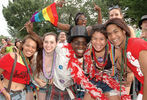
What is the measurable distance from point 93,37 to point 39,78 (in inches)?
52.3

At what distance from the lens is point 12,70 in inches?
102

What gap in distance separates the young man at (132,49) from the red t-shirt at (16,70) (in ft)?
5.52

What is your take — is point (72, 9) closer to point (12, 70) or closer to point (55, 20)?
point (55, 20)

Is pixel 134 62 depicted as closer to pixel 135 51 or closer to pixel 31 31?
pixel 135 51

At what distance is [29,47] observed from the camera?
299 cm

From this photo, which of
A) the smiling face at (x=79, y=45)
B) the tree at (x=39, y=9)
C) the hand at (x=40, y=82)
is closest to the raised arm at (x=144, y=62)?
the smiling face at (x=79, y=45)

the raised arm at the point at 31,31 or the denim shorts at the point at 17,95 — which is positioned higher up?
the raised arm at the point at 31,31

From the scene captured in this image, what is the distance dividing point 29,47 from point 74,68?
1006mm

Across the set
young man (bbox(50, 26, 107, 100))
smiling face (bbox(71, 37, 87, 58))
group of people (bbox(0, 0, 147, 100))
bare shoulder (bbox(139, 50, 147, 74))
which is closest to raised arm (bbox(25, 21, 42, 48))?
group of people (bbox(0, 0, 147, 100))

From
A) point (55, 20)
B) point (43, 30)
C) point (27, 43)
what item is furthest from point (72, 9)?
point (27, 43)

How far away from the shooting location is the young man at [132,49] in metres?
1.89

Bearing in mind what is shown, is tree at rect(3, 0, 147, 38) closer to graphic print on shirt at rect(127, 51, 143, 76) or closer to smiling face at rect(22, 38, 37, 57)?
smiling face at rect(22, 38, 37, 57)

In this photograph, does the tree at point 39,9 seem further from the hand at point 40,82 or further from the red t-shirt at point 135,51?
the red t-shirt at point 135,51

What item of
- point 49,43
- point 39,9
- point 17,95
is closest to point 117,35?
point 49,43
